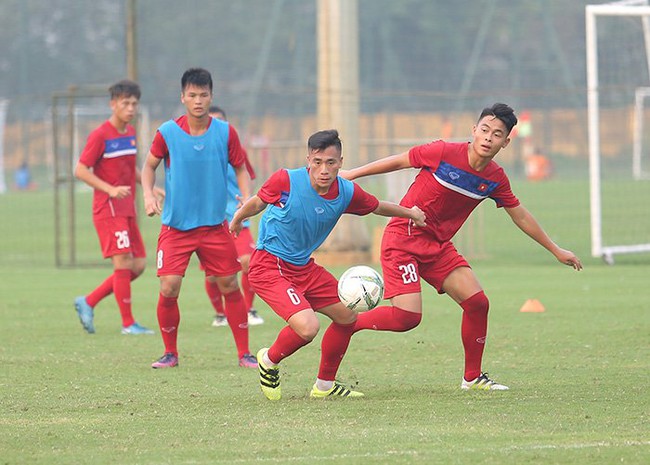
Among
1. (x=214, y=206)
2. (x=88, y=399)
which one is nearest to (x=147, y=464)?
(x=88, y=399)

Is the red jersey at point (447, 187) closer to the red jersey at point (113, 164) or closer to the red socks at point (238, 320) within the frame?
the red socks at point (238, 320)

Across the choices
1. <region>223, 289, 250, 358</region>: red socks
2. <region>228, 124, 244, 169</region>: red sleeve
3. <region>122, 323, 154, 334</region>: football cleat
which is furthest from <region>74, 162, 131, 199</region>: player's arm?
<region>223, 289, 250, 358</region>: red socks

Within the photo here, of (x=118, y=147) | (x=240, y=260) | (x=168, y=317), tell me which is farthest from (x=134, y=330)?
(x=168, y=317)

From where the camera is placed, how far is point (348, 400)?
7.90 m

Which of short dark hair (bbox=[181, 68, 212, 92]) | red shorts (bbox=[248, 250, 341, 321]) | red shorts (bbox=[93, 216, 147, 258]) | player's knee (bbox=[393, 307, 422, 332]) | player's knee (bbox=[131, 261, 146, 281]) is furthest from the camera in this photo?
player's knee (bbox=[131, 261, 146, 281])

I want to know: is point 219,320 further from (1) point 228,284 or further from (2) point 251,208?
(2) point 251,208

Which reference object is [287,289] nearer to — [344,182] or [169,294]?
[344,182]

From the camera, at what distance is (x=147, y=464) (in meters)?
6.02

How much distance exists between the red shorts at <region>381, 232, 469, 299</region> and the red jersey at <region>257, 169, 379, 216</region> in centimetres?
53

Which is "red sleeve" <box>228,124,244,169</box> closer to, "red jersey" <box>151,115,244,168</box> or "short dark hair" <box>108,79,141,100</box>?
"red jersey" <box>151,115,244,168</box>

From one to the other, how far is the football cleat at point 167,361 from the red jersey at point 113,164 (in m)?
2.41

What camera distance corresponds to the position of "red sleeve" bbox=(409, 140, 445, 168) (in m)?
8.32

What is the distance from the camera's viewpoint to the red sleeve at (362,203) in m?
7.91

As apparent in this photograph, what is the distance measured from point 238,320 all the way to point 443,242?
1921mm
